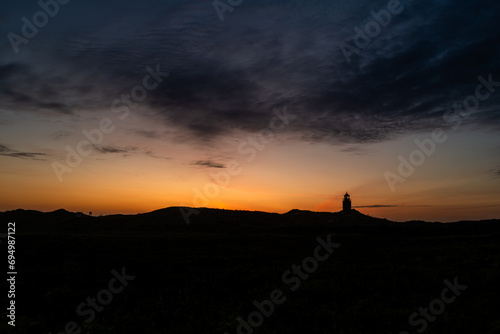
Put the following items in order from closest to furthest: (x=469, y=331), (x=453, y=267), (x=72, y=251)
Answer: (x=469, y=331) → (x=453, y=267) → (x=72, y=251)

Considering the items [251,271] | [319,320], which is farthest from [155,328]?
[251,271]

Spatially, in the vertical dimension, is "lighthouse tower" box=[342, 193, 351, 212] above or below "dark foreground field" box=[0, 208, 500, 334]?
above

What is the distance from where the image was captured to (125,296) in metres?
15.7

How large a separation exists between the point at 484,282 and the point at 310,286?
9.00m

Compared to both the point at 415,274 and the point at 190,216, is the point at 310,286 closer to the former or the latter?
the point at 415,274

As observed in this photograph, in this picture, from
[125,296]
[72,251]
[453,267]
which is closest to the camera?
[125,296]

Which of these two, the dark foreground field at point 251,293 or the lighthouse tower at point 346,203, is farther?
the lighthouse tower at point 346,203

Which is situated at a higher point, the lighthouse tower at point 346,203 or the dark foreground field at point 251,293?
the lighthouse tower at point 346,203

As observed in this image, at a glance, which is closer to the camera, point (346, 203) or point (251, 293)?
point (251, 293)

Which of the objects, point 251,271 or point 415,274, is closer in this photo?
point 415,274

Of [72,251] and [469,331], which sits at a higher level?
[72,251]

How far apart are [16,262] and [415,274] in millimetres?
26189

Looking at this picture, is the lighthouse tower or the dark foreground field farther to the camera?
the lighthouse tower

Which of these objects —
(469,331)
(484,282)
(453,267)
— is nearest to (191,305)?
(469,331)
